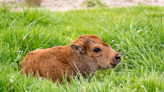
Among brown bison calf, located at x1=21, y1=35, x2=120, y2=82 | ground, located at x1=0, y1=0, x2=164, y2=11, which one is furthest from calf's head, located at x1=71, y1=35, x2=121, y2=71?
ground, located at x1=0, y1=0, x2=164, y2=11

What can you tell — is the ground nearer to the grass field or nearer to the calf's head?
the grass field

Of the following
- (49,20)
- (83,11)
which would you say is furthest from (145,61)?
(83,11)

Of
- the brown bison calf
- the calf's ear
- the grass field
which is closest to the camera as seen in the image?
the grass field

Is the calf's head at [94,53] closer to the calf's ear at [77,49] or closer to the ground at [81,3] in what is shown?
the calf's ear at [77,49]

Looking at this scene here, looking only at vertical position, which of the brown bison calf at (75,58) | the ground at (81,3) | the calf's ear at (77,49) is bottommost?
the brown bison calf at (75,58)

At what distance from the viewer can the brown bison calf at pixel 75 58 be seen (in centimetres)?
344

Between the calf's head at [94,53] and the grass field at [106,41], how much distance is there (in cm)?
19

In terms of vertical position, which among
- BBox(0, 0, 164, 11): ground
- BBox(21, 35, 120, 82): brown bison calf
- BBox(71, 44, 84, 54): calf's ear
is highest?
BBox(0, 0, 164, 11): ground

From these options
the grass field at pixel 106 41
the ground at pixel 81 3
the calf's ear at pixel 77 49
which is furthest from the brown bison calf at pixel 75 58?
the ground at pixel 81 3

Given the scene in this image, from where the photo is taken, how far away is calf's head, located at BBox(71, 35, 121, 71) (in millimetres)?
3684

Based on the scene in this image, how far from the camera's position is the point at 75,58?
3.73 meters

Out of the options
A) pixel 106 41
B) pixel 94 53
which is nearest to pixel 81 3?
pixel 106 41

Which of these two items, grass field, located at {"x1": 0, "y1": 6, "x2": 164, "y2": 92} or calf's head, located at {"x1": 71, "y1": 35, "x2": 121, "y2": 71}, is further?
calf's head, located at {"x1": 71, "y1": 35, "x2": 121, "y2": 71}

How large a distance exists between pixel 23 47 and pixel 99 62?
167 cm
